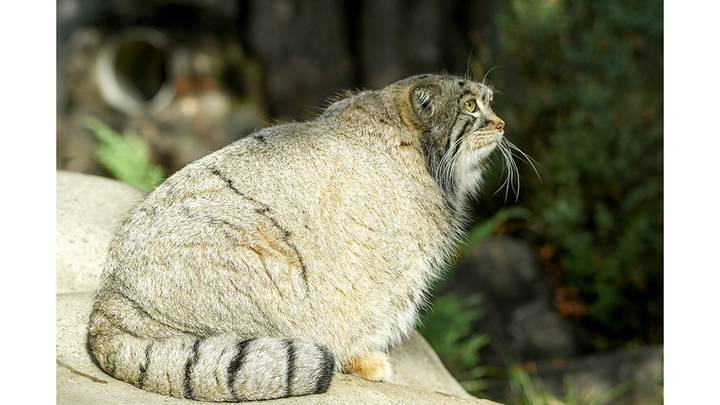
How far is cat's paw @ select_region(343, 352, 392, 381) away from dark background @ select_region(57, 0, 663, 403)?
240 cm

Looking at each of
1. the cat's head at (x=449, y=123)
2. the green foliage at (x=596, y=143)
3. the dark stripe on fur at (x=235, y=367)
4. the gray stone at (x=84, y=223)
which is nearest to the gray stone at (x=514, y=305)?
the green foliage at (x=596, y=143)

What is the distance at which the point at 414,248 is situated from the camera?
13.0 feet

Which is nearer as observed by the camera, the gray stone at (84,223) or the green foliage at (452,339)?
the gray stone at (84,223)

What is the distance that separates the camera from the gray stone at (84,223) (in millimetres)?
4621

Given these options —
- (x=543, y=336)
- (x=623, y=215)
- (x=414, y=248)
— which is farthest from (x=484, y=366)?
(x=414, y=248)

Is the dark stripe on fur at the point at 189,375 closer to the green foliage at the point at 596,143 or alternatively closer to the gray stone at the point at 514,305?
the gray stone at the point at 514,305

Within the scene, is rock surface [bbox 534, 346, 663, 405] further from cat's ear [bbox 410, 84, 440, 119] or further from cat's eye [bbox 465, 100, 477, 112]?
cat's ear [bbox 410, 84, 440, 119]

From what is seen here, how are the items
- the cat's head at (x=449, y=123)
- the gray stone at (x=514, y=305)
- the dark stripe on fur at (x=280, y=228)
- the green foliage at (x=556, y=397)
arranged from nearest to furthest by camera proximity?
the dark stripe on fur at (x=280, y=228) < the cat's head at (x=449, y=123) < the green foliage at (x=556, y=397) < the gray stone at (x=514, y=305)

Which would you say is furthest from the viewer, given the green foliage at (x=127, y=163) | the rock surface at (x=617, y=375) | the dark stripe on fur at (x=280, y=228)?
the green foliage at (x=127, y=163)

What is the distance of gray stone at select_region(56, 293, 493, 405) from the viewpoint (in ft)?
11.0

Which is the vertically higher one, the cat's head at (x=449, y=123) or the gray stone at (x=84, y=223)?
the cat's head at (x=449, y=123)

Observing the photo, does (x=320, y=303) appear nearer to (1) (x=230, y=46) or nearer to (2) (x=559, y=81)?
(2) (x=559, y=81)

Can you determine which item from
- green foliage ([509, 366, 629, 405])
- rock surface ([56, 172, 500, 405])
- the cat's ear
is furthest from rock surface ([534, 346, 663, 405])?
the cat's ear

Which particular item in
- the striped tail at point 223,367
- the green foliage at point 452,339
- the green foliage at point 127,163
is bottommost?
the green foliage at point 452,339
